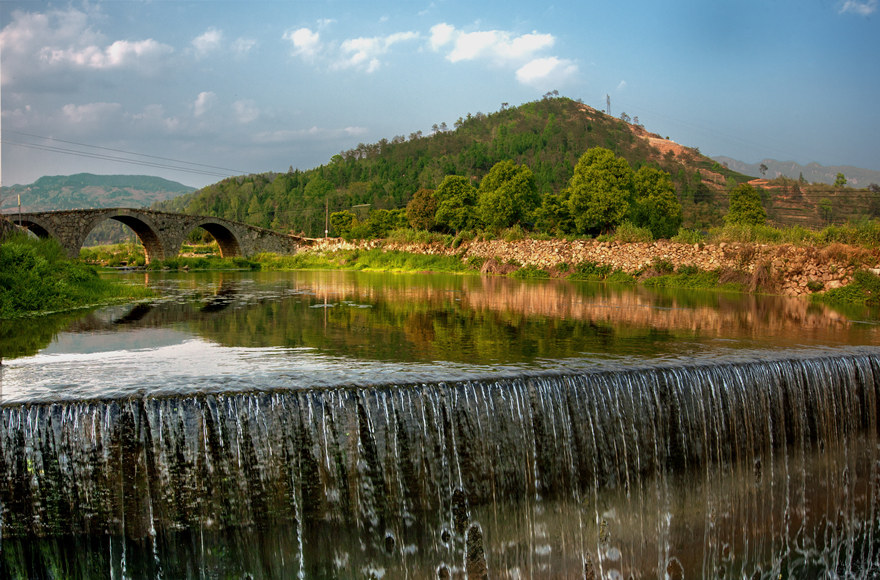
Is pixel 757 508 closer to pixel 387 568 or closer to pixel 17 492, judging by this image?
pixel 387 568

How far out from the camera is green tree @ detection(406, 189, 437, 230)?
6334 centimetres

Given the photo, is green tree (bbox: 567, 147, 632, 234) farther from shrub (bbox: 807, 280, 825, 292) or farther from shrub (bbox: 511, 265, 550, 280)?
shrub (bbox: 807, 280, 825, 292)

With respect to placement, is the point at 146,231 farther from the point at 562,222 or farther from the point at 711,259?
the point at 711,259

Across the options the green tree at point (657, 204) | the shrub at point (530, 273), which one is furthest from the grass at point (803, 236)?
the green tree at point (657, 204)

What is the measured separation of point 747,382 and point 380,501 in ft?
19.4

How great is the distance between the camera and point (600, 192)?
146ft

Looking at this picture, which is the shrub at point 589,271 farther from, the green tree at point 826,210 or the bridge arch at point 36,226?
the green tree at point 826,210

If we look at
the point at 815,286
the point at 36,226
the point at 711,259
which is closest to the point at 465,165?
the point at 36,226

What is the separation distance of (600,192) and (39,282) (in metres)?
37.2

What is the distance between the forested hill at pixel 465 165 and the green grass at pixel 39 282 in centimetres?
8725

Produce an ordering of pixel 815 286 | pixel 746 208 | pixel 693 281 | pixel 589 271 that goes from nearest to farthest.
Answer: pixel 815 286
pixel 693 281
pixel 589 271
pixel 746 208

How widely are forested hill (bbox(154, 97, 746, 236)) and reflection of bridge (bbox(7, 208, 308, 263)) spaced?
836 inches

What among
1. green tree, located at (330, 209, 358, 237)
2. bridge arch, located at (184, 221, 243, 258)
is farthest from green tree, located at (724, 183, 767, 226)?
bridge arch, located at (184, 221, 243, 258)

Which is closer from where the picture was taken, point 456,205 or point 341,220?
point 456,205
